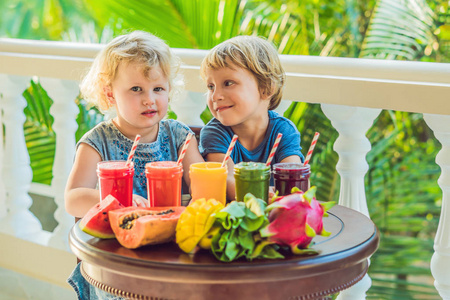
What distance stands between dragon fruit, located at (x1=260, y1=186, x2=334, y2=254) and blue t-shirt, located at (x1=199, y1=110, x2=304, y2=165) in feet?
1.99

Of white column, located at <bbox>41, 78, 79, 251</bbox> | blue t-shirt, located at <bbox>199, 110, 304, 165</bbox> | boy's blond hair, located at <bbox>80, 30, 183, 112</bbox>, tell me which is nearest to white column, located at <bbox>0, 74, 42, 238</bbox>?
white column, located at <bbox>41, 78, 79, 251</bbox>

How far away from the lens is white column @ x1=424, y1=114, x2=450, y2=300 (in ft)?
6.11

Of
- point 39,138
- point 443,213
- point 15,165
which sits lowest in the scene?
point 39,138

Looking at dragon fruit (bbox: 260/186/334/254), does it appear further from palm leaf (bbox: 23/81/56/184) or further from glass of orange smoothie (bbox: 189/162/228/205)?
palm leaf (bbox: 23/81/56/184)

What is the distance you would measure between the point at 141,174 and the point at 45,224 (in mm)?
2479

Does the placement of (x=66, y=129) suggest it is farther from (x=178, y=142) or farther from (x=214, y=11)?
(x=214, y=11)

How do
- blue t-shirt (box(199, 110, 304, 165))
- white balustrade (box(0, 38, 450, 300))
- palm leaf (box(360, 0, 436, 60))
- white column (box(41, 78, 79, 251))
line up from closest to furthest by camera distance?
1. white balustrade (box(0, 38, 450, 300))
2. blue t-shirt (box(199, 110, 304, 165))
3. white column (box(41, 78, 79, 251))
4. palm leaf (box(360, 0, 436, 60))

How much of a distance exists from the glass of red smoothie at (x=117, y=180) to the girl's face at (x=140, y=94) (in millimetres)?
360

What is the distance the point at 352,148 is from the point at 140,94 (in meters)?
0.74

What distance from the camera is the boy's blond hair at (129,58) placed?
195 centimetres

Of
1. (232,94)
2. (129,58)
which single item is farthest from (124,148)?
(232,94)

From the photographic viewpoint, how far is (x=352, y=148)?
2.09 meters

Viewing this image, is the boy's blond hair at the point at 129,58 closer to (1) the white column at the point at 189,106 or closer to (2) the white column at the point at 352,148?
(1) the white column at the point at 189,106

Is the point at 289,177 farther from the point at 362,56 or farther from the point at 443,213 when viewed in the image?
the point at 362,56
